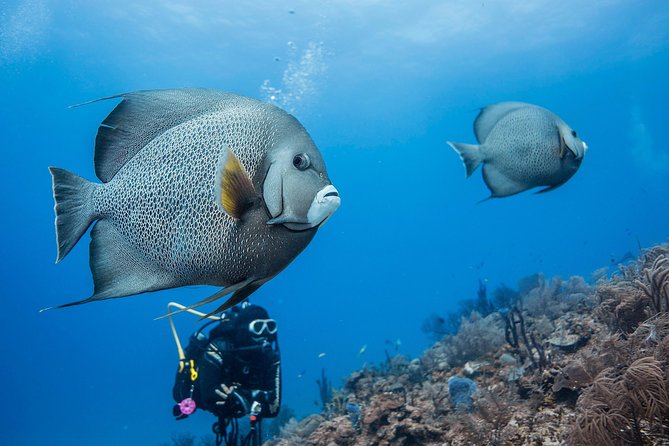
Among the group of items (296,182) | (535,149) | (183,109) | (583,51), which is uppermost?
(583,51)

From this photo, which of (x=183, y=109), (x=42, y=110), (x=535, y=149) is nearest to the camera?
(x=183, y=109)

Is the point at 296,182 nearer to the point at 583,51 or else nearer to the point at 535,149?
the point at 535,149

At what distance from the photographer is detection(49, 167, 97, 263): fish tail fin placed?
1.21 m

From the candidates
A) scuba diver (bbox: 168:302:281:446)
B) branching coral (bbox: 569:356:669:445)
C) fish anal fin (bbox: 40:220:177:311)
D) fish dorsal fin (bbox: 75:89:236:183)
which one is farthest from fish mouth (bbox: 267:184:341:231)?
scuba diver (bbox: 168:302:281:446)

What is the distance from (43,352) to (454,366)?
10556 centimetres

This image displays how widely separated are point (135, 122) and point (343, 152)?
6426 centimetres

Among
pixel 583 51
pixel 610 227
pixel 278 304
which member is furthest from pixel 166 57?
pixel 610 227

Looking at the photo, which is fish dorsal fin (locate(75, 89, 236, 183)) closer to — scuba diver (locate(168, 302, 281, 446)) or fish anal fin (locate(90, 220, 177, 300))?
fish anal fin (locate(90, 220, 177, 300))

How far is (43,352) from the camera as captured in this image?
86.3m

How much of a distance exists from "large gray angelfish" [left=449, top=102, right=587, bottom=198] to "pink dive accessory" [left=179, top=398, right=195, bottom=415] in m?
4.13

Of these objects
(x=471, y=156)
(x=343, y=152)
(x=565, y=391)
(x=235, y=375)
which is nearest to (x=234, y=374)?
(x=235, y=375)

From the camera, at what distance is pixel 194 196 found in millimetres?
1143

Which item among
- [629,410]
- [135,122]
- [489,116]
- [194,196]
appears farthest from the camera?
[489,116]

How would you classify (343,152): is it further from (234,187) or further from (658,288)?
(234,187)
